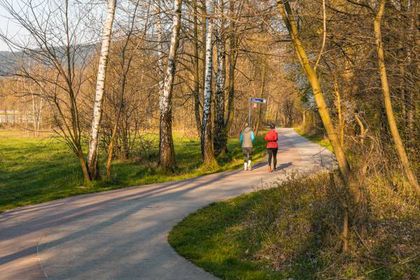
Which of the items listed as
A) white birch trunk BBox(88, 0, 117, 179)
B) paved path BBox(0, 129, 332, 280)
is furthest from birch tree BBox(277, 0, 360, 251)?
white birch trunk BBox(88, 0, 117, 179)

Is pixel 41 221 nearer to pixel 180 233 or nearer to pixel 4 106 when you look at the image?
pixel 180 233

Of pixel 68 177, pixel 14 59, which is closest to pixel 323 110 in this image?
pixel 14 59

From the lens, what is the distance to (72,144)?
14.7 m

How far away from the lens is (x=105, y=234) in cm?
832

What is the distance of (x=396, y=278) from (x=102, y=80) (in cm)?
1139

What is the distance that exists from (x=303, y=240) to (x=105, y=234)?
11.5 feet

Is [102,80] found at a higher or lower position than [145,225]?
higher

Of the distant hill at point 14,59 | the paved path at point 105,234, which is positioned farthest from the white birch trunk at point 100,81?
the paved path at point 105,234

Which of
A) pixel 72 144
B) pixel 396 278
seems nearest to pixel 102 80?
pixel 72 144

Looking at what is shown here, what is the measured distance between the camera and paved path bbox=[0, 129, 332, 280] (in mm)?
6238

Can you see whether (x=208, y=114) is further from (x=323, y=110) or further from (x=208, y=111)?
(x=323, y=110)

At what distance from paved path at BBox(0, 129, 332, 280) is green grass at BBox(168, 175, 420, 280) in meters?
0.46

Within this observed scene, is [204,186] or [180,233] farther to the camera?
[204,186]

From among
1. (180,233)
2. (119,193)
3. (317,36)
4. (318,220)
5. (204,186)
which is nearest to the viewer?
(318,220)
